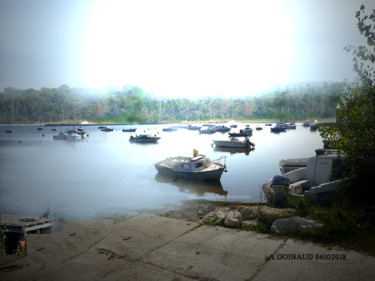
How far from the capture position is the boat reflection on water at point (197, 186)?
2554cm

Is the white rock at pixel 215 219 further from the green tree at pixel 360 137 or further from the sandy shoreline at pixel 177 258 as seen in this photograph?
the green tree at pixel 360 137

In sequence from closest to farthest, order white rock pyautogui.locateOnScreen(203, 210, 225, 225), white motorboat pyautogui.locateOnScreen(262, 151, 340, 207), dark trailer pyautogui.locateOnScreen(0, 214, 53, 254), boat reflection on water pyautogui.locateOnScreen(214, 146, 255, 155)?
1. dark trailer pyautogui.locateOnScreen(0, 214, 53, 254)
2. white rock pyautogui.locateOnScreen(203, 210, 225, 225)
3. white motorboat pyautogui.locateOnScreen(262, 151, 340, 207)
4. boat reflection on water pyautogui.locateOnScreen(214, 146, 255, 155)

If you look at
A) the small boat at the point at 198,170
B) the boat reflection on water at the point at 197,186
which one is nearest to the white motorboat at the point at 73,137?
the boat reflection on water at the point at 197,186

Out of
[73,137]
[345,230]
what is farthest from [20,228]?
[73,137]

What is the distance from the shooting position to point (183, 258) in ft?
26.7

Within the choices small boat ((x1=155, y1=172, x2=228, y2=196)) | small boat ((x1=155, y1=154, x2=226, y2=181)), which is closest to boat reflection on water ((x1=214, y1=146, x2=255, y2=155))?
small boat ((x1=155, y1=154, x2=226, y2=181))

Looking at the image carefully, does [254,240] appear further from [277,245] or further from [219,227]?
[219,227]

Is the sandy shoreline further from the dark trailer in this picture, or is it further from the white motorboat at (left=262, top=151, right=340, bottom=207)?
the white motorboat at (left=262, top=151, right=340, bottom=207)

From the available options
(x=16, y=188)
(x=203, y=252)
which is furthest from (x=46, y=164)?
(x=203, y=252)

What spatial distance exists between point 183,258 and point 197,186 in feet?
62.1

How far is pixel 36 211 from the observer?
64.9 feet

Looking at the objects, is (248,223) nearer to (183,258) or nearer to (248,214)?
(248,214)

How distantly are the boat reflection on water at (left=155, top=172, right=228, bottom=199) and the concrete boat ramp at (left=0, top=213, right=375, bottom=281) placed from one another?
47.6ft

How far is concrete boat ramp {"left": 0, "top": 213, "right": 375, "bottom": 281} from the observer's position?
275 inches
